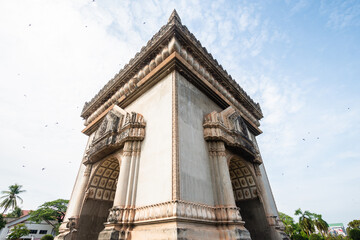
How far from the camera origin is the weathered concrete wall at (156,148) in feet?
17.0

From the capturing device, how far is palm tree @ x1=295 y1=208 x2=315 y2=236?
3023cm

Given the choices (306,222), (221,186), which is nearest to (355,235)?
(306,222)

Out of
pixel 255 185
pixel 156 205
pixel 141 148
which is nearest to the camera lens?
pixel 156 205

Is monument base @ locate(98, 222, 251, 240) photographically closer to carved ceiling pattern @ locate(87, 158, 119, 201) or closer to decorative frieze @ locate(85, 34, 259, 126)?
carved ceiling pattern @ locate(87, 158, 119, 201)

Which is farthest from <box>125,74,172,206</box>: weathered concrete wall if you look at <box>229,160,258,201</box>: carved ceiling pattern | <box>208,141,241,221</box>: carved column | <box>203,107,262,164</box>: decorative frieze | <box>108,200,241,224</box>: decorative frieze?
<box>229,160,258,201</box>: carved ceiling pattern

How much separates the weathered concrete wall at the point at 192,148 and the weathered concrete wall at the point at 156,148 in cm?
39

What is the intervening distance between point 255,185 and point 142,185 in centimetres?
598

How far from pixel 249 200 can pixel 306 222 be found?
30967 mm

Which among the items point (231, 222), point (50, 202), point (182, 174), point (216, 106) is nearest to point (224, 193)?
point (231, 222)

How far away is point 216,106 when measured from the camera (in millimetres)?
9188

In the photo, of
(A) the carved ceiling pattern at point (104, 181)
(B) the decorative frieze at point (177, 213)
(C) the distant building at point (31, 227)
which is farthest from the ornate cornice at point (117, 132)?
(C) the distant building at point (31, 227)

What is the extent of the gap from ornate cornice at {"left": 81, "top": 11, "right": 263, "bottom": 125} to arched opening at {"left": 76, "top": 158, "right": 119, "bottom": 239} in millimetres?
3772

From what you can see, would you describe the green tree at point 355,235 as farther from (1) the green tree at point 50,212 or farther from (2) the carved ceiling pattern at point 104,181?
(1) the green tree at point 50,212

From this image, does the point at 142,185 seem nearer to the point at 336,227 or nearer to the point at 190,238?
the point at 190,238
